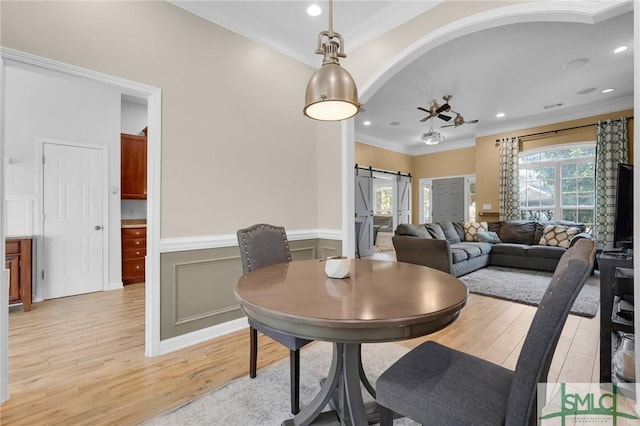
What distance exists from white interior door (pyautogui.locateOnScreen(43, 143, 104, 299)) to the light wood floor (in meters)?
0.62

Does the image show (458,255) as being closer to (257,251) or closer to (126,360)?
(257,251)

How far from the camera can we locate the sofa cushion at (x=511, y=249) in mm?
5160

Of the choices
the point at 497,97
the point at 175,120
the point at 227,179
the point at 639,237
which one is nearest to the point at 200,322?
the point at 227,179

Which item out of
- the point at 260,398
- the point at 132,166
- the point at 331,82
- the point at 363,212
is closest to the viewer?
the point at 331,82

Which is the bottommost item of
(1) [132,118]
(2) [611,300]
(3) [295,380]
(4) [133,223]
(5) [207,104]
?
(3) [295,380]

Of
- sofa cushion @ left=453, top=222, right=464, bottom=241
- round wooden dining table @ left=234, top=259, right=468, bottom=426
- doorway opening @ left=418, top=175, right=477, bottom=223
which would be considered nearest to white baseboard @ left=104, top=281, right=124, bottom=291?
round wooden dining table @ left=234, top=259, right=468, bottom=426

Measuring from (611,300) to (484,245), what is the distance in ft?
12.3

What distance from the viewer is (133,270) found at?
175 inches

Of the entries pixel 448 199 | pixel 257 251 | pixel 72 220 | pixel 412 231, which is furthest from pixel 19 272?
pixel 448 199

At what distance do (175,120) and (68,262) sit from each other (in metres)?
2.99

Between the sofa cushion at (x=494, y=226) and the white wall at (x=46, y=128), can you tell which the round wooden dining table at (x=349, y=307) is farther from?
the sofa cushion at (x=494, y=226)

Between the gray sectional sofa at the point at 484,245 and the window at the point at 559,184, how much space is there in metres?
0.60

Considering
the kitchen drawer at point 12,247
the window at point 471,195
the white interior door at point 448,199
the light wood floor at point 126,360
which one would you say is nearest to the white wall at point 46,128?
the kitchen drawer at point 12,247

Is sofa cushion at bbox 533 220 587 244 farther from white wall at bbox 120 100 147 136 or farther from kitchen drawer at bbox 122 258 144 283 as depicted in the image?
white wall at bbox 120 100 147 136
